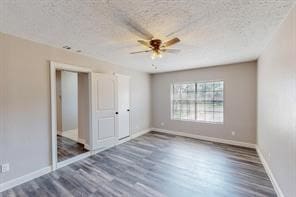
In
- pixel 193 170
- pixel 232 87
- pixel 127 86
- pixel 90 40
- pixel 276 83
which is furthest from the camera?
pixel 127 86

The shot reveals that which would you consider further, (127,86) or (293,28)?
(127,86)

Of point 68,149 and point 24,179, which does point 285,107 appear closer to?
point 24,179

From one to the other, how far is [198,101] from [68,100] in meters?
5.03

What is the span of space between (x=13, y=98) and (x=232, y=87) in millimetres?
5211

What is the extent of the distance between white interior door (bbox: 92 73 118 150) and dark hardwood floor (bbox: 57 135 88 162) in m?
0.53

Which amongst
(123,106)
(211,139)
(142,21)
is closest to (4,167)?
(123,106)

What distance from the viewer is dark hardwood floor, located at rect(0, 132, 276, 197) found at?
2.24 meters

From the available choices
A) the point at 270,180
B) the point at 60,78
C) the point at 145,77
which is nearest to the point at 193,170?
the point at 270,180

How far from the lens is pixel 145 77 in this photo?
5805mm

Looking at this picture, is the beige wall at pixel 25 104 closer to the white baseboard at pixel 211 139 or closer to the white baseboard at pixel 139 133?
the white baseboard at pixel 139 133

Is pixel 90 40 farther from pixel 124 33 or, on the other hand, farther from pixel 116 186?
pixel 116 186

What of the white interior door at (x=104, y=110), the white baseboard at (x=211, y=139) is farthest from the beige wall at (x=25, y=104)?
the white baseboard at (x=211, y=139)

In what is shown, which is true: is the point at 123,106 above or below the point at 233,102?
below

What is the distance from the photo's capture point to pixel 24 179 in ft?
8.11
